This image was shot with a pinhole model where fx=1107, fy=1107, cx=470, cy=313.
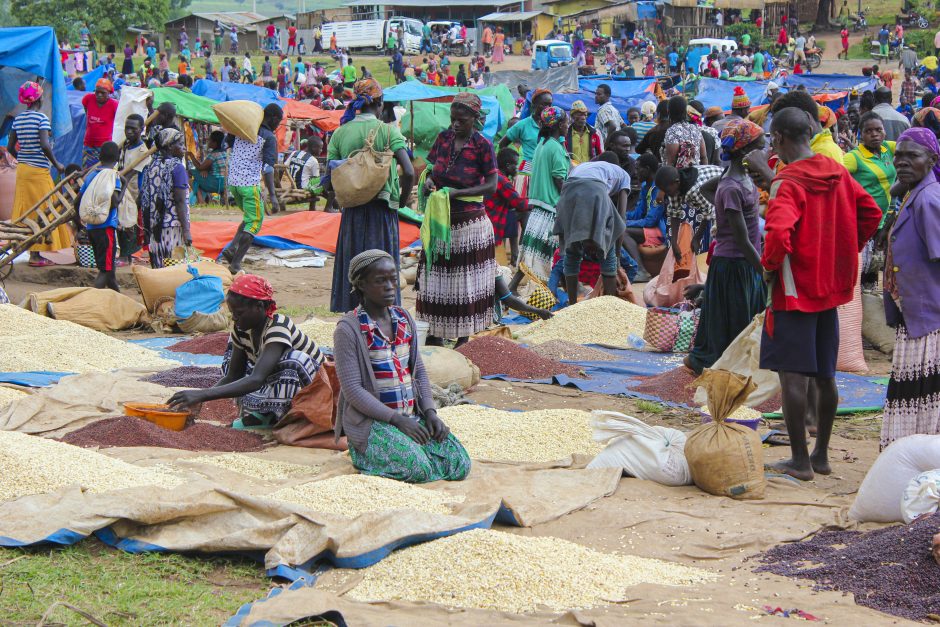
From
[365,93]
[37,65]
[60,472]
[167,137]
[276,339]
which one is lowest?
[60,472]

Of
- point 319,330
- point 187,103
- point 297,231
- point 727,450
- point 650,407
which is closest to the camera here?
→ point 727,450

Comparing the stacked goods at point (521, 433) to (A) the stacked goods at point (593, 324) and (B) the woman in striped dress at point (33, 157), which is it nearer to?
(A) the stacked goods at point (593, 324)

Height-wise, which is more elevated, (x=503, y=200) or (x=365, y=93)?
(x=365, y=93)

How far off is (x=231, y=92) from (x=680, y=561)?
1802cm

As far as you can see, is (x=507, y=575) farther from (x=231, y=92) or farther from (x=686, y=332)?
(x=231, y=92)

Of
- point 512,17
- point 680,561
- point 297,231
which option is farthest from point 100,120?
point 512,17

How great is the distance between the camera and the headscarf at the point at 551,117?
9.67 meters

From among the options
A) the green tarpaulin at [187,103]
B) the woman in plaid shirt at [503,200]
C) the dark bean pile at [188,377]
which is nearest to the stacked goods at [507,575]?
the dark bean pile at [188,377]

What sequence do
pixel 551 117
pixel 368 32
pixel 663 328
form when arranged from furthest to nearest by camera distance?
pixel 368 32 → pixel 551 117 → pixel 663 328

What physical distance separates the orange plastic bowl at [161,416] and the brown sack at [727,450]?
250 centimetres

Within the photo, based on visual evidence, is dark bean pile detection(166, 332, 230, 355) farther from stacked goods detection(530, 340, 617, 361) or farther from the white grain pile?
stacked goods detection(530, 340, 617, 361)

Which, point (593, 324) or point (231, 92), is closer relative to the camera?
point (593, 324)

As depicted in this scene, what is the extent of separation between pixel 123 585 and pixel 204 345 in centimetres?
474

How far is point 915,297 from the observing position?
188 inches
